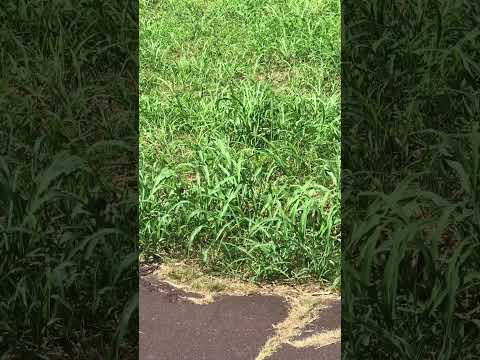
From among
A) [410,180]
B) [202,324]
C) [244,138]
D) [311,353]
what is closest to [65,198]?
[202,324]

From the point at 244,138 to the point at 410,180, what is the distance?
1.23 meters

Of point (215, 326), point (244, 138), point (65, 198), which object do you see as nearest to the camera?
point (65, 198)

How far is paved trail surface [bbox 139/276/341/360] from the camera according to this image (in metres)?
2.75

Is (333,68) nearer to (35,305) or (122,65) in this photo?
(122,65)

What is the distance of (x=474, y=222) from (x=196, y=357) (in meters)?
0.97

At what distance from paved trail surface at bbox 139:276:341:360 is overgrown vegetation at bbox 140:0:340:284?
18cm

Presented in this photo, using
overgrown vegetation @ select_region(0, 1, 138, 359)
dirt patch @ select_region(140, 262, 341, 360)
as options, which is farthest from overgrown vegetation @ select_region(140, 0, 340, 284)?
overgrown vegetation @ select_region(0, 1, 138, 359)

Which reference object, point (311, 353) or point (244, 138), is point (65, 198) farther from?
point (244, 138)

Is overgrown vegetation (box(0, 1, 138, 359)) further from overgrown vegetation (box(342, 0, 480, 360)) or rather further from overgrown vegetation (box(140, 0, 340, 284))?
overgrown vegetation (box(342, 0, 480, 360))

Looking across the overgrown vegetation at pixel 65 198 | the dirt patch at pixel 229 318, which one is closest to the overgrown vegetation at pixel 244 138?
the dirt patch at pixel 229 318

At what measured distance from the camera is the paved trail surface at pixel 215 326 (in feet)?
9.02

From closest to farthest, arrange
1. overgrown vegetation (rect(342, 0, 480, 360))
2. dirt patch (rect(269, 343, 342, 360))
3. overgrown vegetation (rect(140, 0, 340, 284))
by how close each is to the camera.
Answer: overgrown vegetation (rect(342, 0, 480, 360)) < dirt patch (rect(269, 343, 342, 360)) < overgrown vegetation (rect(140, 0, 340, 284))

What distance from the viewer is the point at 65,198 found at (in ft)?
8.78

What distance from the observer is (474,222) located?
2.47 m
